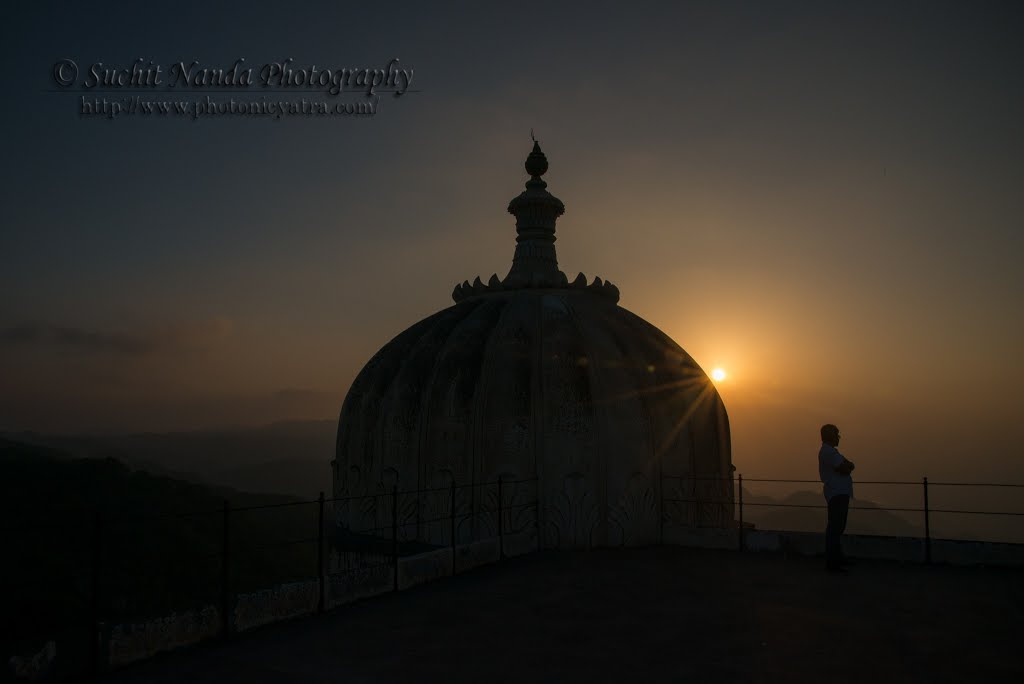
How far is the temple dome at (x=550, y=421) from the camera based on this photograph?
17.8 metres

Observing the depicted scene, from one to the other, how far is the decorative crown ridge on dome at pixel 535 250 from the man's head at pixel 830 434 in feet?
35.6

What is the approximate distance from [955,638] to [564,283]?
50.7ft

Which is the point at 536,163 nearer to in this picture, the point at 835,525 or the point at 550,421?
the point at 550,421

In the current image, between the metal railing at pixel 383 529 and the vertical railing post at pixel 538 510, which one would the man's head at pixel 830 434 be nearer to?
the metal railing at pixel 383 529

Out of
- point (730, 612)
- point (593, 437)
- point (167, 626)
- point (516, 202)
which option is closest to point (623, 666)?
point (730, 612)

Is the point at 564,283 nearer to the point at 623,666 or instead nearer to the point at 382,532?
the point at 382,532

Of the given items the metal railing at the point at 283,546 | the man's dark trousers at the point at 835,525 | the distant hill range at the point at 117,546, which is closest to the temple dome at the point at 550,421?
the metal railing at the point at 283,546

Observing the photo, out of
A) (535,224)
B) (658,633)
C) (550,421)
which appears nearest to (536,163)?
(535,224)

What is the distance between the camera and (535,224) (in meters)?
24.9

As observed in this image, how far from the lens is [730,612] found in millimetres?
10195

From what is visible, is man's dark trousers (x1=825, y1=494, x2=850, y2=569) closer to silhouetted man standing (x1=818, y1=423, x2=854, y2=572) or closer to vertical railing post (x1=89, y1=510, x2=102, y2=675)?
silhouetted man standing (x1=818, y1=423, x2=854, y2=572)

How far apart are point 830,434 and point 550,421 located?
694 cm

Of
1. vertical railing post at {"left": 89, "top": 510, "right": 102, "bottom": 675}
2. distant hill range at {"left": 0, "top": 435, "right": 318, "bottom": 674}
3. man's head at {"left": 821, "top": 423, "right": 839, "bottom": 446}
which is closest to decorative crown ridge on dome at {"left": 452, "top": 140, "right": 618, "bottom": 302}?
man's head at {"left": 821, "top": 423, "right": 839, "bottom": 446}

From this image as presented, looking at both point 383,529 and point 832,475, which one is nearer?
point 832,475
